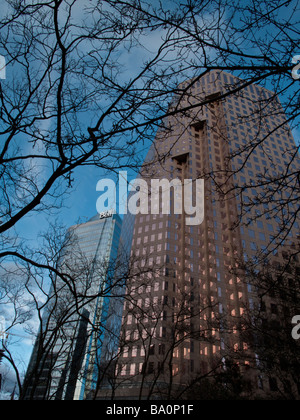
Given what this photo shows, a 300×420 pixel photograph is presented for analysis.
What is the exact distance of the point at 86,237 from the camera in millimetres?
130250

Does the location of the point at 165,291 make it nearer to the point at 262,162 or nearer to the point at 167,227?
the point at 167,227

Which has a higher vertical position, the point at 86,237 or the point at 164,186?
the point at 86,237

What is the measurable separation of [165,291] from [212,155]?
124 feet

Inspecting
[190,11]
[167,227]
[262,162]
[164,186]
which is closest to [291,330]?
[164,186]

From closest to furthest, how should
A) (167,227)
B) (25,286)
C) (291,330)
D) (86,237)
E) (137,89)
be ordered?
(137,89) < (25,286) < (291,330) < (167,227) < (86,237)

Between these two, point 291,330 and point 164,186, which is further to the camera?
point 291,330

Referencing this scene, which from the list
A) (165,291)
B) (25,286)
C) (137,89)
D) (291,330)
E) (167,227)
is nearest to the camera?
(137,89)
